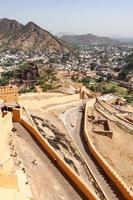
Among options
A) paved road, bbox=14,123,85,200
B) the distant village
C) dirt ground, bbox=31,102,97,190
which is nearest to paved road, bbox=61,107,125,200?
dirt ground, bbox=31,102,97,190

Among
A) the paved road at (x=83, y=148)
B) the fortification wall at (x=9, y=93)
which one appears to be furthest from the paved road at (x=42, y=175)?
the fortification wall at (x=9, y=93)

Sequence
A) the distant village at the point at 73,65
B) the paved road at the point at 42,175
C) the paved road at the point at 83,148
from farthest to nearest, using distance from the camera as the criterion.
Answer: the distant village at the point at 73,65 < the paved road at the point at 83,148 < the paved road at the point at 42,175

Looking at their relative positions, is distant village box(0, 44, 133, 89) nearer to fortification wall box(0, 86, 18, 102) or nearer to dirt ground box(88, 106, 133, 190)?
dirt ground box(88, 106, 133, 190)

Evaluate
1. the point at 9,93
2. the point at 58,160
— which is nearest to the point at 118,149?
the point at 9,93

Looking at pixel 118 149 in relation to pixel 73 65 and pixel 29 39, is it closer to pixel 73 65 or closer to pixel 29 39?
pixel 73 65

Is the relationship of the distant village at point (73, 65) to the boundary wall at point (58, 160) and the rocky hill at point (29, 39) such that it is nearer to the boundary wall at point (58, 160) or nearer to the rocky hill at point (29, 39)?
the rocky hill at point (29, 39)

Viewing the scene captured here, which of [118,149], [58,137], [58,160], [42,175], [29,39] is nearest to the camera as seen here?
[42,175]
